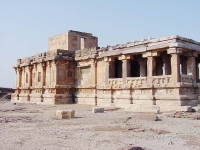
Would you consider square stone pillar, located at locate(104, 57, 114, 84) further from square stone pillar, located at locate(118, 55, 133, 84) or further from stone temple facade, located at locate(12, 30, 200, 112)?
square stone pillar, located at locate(118, 55, 133, 84)

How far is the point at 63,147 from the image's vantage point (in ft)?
17.3

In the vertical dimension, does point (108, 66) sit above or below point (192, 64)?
above

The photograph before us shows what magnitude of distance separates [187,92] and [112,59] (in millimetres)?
5515

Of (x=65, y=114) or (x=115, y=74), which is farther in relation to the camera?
(x=115, y=74)

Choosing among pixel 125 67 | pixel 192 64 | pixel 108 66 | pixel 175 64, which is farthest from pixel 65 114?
pixel 192 64

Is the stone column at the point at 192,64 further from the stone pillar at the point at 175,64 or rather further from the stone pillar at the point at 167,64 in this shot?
the stone pillar at the point at 167,64

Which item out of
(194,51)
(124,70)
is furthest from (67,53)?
(194,51)

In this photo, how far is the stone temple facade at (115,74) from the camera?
13516mm

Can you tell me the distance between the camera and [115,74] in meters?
19.2

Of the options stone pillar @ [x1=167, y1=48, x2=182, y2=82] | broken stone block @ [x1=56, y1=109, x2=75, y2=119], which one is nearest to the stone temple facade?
stone pillar @ [x1=167, y1=48, x2=182, y2=82]

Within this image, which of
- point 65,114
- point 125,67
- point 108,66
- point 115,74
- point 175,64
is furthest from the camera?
point 115,74

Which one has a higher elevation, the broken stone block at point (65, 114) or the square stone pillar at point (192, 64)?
the square stone pillar at point (192, 64)

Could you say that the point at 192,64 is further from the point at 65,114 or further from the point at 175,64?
the point at 65,114

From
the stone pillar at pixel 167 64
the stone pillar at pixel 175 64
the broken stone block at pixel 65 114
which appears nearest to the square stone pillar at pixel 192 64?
the stone pillar at pixel 175 64
